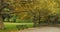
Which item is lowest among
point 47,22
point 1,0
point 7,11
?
point 47,22

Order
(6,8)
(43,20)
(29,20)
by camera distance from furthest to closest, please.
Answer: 1. (43,20)
2. (29,20)
3. (6,8)

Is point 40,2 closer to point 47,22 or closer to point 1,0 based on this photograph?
point 1,0

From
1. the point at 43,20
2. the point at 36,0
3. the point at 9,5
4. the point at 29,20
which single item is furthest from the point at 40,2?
the point at 43,20

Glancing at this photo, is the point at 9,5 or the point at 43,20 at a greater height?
the point at 9,5

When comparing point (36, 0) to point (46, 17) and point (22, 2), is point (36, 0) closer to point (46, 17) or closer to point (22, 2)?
point (22, 2)

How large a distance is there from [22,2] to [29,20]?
11.8 ft

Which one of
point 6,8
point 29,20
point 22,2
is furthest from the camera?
point 29,20

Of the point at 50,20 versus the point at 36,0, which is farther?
the point at 50,20

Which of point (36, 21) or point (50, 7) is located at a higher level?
point (50, 7)

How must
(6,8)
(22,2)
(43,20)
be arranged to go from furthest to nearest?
(43,20) → (6,8) → (22,2)

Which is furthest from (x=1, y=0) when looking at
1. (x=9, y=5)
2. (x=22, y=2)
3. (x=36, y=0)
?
(x=36, y=0)

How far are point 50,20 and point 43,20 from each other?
0.90 metres

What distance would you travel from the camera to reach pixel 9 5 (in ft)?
34.8

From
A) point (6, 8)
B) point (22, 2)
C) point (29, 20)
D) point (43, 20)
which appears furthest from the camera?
point (43, 20)
